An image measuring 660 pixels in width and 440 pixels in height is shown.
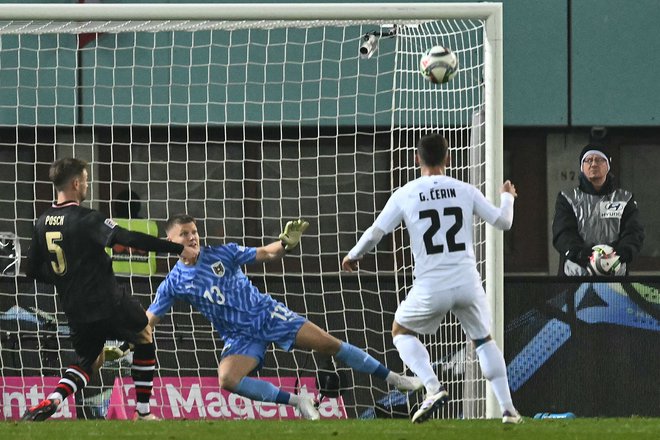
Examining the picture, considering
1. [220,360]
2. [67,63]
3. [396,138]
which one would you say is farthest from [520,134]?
[220,360]

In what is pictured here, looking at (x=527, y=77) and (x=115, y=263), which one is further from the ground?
(x=527, y=77)

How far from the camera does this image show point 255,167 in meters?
13.6

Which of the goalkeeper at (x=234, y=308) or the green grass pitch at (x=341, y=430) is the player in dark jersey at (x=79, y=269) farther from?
the green grass pitch at (x=341, y=430)

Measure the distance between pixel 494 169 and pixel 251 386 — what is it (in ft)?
6.95

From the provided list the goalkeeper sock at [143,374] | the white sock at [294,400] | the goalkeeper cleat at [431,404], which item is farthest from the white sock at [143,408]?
the goalkeeper cleat at [431,404]

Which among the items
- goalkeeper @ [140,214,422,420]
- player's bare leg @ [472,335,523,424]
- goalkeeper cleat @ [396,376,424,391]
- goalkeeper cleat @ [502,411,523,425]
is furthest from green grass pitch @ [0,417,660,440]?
goalkeeper @ [140,214,422,420]

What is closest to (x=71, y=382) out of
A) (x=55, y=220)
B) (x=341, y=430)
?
(x=55, y=220)

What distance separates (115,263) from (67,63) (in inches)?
136

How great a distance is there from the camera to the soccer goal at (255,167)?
10.3 m

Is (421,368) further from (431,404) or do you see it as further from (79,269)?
(79,269)

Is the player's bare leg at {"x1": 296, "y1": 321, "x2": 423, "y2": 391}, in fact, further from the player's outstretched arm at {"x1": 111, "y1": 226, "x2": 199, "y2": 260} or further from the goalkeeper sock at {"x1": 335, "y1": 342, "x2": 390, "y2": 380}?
the player's outstretched arm at {"x1": 111, "y1": 226, "x2": 199, "y2": 260}

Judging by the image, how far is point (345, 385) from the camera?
1071cm

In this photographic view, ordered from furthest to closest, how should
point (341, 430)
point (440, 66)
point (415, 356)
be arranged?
1. point (440, 66)
2. point (415, 356)
3. point (341, 430)

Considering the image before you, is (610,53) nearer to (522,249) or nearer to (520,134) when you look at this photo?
(520,134)
